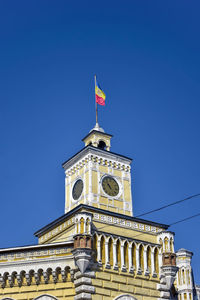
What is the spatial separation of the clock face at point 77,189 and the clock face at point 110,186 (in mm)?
2101

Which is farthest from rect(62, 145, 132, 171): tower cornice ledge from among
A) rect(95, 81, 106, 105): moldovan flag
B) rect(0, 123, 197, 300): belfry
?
rect(95, 81, 106, 105): moldovan flag

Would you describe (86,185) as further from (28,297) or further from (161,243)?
(28,297)

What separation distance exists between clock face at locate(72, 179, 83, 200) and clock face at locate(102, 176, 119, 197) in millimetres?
2101

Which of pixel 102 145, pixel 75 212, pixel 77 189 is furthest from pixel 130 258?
pixel 102 145

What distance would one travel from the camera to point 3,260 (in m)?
34.1

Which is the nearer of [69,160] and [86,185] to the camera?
[86,185]

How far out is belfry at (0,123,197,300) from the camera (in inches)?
1275

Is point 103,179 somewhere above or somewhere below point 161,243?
above

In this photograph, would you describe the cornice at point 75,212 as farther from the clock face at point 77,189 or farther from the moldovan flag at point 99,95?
the moldovan flag at point 99,95

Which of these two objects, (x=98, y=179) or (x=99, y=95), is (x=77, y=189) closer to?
(x=98, y=179)

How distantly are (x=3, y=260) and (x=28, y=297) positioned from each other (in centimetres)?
334

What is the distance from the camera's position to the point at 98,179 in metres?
40.8

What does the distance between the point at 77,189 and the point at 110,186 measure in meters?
2.95

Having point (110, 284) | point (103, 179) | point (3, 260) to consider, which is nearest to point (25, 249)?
point (3, 260)
